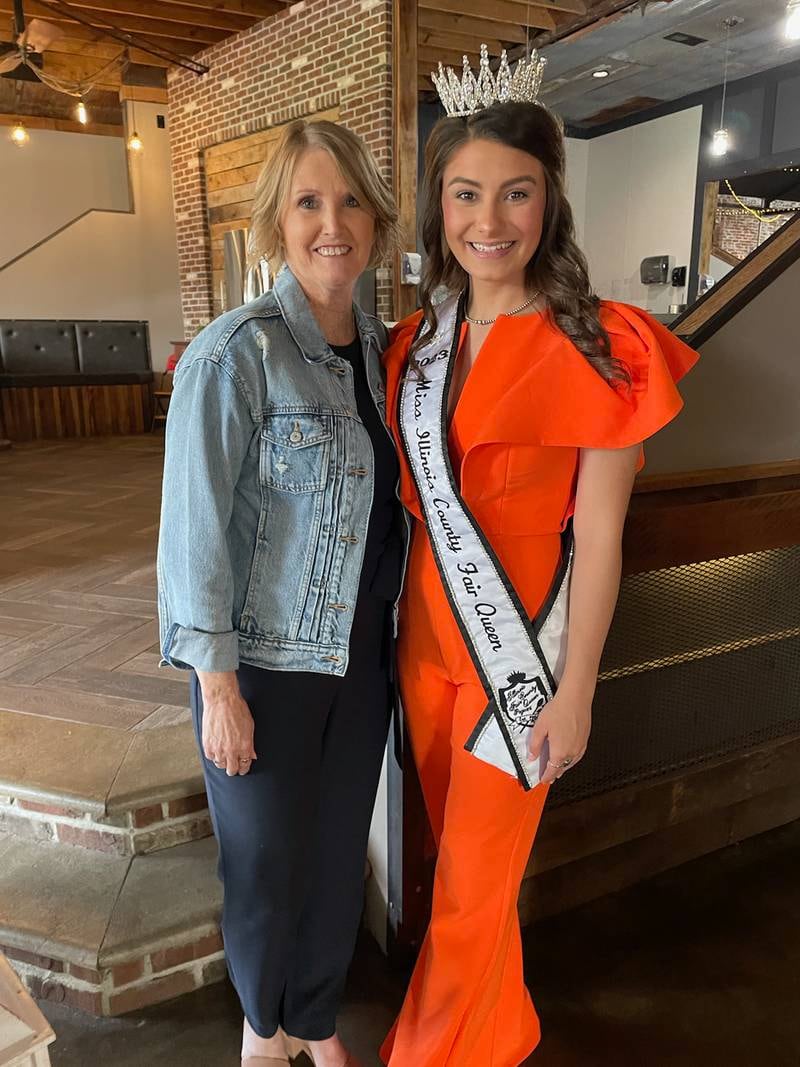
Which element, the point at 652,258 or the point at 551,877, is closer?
the point at 551,877

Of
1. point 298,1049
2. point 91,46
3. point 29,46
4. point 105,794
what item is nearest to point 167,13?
point 29,46

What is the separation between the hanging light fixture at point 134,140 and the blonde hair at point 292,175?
28.2 ft

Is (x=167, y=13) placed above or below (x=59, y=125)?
above

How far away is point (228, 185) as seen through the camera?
24.2 ft

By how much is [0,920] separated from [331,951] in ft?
2.51

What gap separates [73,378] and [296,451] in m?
7.67

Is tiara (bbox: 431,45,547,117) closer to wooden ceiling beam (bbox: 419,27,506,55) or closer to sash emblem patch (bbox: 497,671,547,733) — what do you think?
sash emblem patch (bbox: 497,671,547,733)

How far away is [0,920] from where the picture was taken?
1.69 metres

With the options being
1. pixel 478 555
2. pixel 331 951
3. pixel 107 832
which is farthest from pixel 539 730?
pixel 107 832

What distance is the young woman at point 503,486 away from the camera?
1.16m

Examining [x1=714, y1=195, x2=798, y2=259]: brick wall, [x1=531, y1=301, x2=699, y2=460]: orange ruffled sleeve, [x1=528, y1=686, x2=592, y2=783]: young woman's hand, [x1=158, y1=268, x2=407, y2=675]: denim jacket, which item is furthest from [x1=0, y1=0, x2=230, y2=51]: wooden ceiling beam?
[x1=528, y1=686, x2=592, y2=783]: young woman's hand

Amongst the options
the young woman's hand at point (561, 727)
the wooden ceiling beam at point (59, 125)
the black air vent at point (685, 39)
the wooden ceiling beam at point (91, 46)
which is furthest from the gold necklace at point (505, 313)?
A: the wooden ceiling beam at point (59, 125)

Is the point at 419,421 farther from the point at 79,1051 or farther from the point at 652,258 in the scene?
the point at 652,258

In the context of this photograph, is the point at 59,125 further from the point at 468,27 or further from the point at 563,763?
the point at 563,763
